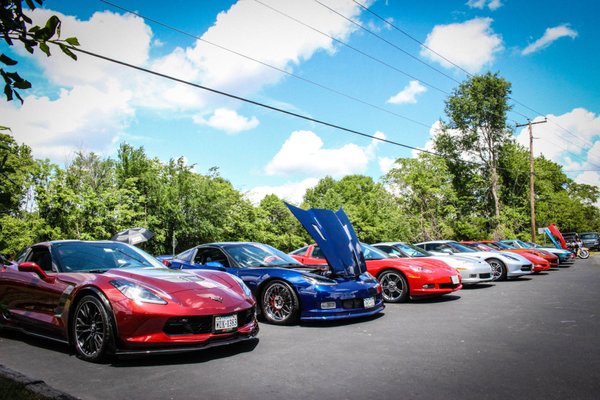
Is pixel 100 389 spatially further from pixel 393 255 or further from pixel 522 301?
pixel 522 301

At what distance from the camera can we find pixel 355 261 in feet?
24.2

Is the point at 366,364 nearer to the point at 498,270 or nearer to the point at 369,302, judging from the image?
the point at 369,302

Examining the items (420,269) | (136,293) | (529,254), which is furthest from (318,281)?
(529,254)

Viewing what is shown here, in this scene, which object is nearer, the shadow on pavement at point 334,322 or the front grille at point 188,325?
the front grille at point 188,325

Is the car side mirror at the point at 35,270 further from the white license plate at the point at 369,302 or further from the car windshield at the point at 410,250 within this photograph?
the car windshield at the point at 410,250

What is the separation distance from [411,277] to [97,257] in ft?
20.0

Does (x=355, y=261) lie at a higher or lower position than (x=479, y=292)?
higher

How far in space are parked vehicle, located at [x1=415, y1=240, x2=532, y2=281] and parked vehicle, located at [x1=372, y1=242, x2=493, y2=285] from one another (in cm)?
171

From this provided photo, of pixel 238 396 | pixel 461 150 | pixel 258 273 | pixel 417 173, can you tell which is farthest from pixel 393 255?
pixel 461 150

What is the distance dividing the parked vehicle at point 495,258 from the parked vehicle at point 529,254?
2.16 feet

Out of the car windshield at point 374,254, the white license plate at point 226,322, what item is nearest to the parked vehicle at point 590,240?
the car windshield at point 374,254

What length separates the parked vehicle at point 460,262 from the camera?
1055 centimetres

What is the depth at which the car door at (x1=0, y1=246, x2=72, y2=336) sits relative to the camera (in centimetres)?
480

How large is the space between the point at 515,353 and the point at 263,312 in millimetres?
3708
